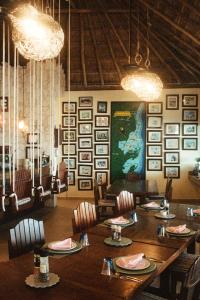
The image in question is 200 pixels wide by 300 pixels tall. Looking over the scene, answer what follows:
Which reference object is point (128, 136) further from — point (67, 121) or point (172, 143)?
point (67, 121)

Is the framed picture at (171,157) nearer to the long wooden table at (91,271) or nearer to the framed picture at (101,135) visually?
the framed picture at (101,135)

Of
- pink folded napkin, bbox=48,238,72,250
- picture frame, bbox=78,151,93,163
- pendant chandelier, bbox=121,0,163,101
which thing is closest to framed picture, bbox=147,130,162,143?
picture frame, bbox=78,151,93,163

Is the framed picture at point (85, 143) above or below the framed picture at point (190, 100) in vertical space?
below

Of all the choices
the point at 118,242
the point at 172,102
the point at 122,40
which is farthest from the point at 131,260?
the point at 172,102

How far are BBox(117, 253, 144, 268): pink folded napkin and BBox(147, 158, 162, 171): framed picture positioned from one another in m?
8.02

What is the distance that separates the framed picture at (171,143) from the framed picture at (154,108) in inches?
34.9

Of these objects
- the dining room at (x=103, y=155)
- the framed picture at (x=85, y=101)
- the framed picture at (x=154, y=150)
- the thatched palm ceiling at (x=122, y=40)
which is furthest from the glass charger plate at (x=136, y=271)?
the framed picture at (x=85, y=101)

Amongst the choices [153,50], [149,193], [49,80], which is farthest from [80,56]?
[149,193]

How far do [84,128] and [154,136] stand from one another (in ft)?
7.07

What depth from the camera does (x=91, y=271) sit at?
9.11ft

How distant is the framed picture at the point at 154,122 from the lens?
35.8 feet

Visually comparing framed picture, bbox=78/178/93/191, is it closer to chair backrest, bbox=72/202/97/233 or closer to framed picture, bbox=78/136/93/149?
framed picture, bbox=78/136/93/149

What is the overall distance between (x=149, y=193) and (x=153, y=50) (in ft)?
13.9

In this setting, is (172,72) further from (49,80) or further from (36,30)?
(36,30)
